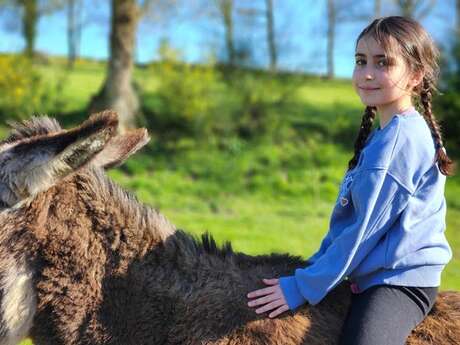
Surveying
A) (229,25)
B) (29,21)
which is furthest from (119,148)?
(29,21)

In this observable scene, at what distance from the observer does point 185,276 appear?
2.71 m

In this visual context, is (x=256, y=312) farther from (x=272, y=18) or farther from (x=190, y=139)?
(x=272, y=18)

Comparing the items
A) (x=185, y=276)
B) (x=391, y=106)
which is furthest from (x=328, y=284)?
(x=391, y=106)

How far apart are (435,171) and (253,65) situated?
14906mm

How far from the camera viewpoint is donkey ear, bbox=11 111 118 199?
2.30 metres

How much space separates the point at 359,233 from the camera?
2.51 metres

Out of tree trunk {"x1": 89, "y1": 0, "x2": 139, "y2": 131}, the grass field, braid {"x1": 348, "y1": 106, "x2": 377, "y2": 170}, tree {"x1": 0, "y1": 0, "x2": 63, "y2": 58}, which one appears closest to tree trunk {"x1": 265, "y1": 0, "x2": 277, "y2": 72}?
the grass field

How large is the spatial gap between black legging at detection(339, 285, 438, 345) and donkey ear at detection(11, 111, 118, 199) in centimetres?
127

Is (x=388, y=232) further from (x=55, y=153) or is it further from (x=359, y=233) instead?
(x=55, y=153)

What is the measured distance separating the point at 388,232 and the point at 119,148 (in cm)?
136

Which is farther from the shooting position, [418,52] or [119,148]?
[119,148]

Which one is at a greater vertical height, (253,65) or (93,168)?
(93,168)

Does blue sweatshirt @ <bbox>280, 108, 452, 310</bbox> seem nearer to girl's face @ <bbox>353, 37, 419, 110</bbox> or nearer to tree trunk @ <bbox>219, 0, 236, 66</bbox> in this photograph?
girl's face @ <bbox>353, 37, 419, 110</bbox>

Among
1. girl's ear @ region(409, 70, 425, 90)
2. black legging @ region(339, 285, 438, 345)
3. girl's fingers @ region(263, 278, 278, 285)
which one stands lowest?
black legging @ region(339, 285, 438, 345)
